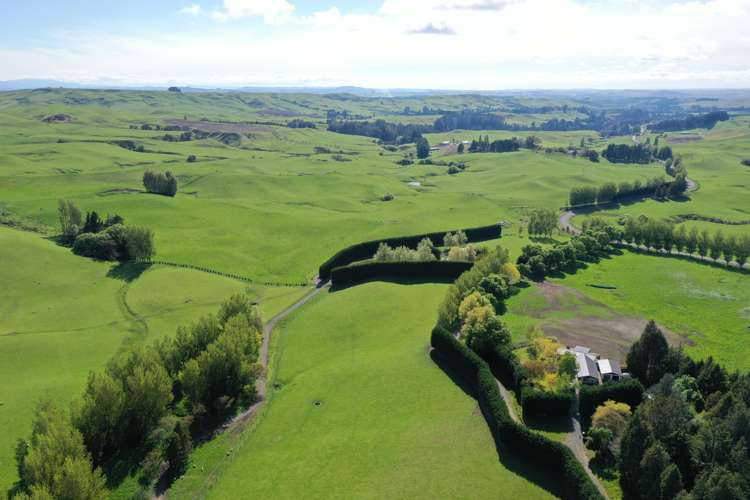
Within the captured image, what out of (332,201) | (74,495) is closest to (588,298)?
(74,495)

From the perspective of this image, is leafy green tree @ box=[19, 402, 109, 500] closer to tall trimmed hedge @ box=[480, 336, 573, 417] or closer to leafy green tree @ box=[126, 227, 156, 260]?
tall trimmed hedge @ box=[480, 336, 573, 417]

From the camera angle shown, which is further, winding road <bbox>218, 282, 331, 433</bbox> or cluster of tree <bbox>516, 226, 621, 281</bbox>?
cluster of tree <bbox>516, 226, 621, 281</bbox>

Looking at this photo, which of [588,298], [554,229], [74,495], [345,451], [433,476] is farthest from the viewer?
[554,229]

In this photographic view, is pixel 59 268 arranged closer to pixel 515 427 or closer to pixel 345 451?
pixel 345 451

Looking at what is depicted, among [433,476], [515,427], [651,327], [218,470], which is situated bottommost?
[218,470]

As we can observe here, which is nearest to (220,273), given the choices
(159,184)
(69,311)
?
(69,311)

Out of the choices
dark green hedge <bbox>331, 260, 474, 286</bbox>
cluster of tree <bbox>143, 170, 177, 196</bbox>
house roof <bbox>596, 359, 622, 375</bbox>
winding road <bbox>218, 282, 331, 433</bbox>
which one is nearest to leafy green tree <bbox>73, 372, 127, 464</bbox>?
winding road <bbox>218, 282, 331, 433</bbox>

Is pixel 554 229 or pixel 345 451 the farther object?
pixel 554 229
